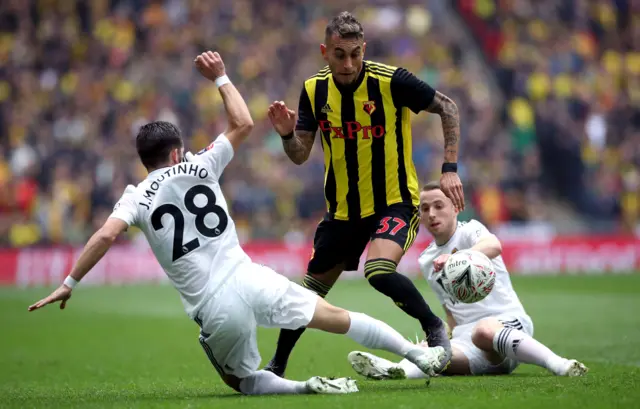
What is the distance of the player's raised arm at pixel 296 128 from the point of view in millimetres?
7565

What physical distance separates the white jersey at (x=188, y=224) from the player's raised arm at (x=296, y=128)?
0.86m

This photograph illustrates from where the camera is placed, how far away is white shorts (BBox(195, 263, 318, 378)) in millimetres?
6707

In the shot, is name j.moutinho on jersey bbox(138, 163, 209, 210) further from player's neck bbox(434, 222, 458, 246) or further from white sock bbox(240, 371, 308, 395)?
player's neck bbox(434, 222, 458, 246)

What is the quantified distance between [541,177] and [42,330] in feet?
50.1

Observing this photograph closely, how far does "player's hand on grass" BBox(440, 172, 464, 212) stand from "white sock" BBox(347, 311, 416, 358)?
1149 mm

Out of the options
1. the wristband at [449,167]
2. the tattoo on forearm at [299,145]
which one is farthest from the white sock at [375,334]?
the tattoo on forearm at [299,145]

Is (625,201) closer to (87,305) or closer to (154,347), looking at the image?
(87,305)

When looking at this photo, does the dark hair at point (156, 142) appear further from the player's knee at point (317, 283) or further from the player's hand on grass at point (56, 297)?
the player's knee at point (317, 283)

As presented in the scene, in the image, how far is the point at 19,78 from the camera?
25.5 m

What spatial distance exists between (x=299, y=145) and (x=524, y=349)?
7.86ft

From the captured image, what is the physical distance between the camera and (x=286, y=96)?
2569cm

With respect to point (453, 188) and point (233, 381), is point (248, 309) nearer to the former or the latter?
point (233, 381)

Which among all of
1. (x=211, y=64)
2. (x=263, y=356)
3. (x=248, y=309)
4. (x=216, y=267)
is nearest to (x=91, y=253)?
(x=216, y=267)

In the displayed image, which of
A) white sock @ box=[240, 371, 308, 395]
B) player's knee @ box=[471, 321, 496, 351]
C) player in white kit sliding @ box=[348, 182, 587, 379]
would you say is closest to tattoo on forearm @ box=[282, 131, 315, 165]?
player in white kit sliding @ box=[348, 182, 587, 379]
